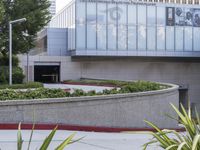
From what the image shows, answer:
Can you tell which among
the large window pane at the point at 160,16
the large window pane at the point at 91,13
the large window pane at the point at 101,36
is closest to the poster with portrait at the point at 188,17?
the large window pane at the point at 160,16

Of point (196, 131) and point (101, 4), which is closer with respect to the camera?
point (196, 131)

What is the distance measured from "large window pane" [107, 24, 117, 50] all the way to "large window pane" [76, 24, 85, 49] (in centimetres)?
329

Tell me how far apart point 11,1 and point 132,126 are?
30394mm

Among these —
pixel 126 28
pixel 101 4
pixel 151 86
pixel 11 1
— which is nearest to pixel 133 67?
pixel 126 28

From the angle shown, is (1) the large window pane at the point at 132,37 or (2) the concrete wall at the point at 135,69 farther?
(1) the large window pane at the point at 132,37

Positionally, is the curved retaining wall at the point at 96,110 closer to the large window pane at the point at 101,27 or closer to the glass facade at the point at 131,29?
the large window pane at the point at 101,27

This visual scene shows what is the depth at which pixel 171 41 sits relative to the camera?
59281 millimetres

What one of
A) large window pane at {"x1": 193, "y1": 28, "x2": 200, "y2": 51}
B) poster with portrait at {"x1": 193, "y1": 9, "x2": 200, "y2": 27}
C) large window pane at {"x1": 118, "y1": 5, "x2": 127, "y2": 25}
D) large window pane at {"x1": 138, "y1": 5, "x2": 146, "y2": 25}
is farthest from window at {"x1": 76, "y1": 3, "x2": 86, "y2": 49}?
large window pane at {"x1": 193, "y1": 28, "x2": 200, "y2": 51}

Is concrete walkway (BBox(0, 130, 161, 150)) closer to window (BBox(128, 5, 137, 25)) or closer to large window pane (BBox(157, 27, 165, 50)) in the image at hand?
window (BBox(128, 5, 137, 25))

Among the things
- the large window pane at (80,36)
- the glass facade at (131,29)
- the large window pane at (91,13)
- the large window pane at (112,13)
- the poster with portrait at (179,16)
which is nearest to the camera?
the large window pane at (80,36)

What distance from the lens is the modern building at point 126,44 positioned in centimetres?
5575

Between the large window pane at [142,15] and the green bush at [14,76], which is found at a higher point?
the large window pane at [142,15]

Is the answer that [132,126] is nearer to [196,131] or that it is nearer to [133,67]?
[196,131]

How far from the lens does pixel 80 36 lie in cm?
5497
